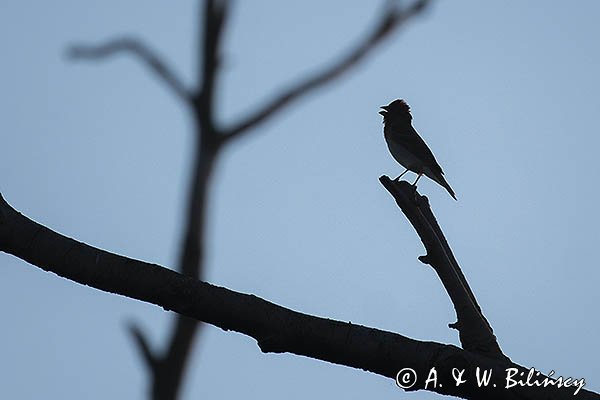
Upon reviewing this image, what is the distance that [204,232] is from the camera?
4.19m

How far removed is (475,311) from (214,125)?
180cm

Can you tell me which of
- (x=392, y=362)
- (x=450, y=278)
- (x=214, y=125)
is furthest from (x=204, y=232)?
(x=392, y=362)

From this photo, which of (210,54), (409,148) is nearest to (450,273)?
(210,54)

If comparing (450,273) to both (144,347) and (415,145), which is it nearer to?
(144,347)

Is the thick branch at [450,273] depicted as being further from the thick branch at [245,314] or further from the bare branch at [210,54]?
the bare branch at [210,54]

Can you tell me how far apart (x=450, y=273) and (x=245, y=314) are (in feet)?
3.33

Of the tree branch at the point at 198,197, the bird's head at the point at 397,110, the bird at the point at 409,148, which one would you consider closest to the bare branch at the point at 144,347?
the tree branch at the point at 198,197

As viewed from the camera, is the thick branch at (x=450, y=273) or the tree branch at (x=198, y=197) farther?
the tree branch at (x=198, y=197)

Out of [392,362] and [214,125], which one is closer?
[392,362]

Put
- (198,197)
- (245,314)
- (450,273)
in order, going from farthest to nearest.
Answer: (198,197) < (450,273) < (245,314)

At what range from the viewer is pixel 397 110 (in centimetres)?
972

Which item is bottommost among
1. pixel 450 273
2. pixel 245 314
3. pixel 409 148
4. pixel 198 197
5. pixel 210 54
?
pixel 245 314

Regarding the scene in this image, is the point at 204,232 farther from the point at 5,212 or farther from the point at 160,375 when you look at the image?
the point at 5,212

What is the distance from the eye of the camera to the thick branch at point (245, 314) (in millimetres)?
2822
